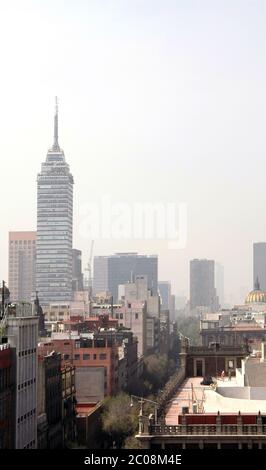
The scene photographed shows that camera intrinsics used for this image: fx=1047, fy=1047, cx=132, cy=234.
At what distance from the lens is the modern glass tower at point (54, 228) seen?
16162 centimetres

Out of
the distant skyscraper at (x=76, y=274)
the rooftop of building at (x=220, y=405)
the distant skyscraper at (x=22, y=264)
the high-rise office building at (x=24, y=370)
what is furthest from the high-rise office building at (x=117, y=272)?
the rooftop of building at (x=220, y=405)

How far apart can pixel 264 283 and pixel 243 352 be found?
86967mm

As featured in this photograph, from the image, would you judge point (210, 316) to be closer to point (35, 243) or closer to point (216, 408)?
point (35, 243)

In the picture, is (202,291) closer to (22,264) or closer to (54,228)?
(22,264)

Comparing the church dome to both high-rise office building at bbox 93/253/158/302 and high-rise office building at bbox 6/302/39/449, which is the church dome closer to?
high-rise office building at bbox 93/253/158/302

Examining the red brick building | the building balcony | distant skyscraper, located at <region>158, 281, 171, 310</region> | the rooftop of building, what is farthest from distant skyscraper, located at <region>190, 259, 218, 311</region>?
the building balcony

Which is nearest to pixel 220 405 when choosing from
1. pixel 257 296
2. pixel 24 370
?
pixel 24 370

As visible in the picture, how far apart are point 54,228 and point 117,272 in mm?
35971

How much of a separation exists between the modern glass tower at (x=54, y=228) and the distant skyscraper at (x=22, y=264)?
4.70 feet

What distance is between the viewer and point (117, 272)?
13388 cm

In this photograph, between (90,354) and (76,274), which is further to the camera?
(76,274)

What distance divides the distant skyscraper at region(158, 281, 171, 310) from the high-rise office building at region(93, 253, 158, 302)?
41.7 inches
